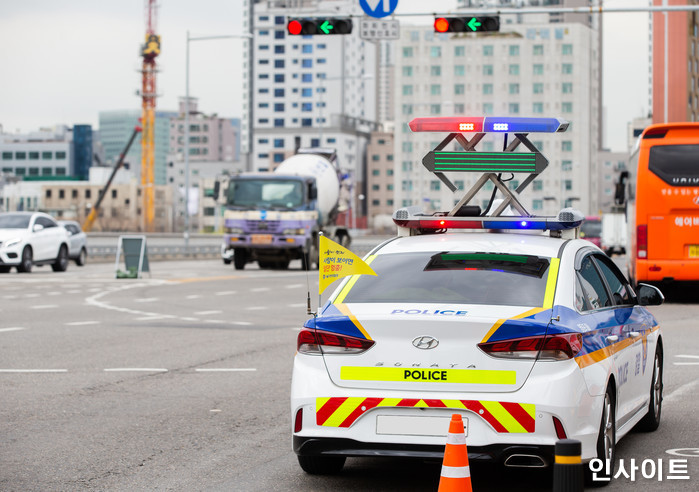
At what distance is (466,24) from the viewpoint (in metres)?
23.1

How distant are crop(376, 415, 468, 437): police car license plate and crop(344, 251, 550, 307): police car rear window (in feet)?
2.42

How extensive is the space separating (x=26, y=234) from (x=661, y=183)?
62.9 feet

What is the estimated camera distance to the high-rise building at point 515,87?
159875 mm

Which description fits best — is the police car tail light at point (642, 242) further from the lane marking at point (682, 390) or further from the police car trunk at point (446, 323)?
the police car trunk at point (446, 323)

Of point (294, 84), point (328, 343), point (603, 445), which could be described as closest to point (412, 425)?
point (328, 343)

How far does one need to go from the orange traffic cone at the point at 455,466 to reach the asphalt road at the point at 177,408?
1109 millimetres

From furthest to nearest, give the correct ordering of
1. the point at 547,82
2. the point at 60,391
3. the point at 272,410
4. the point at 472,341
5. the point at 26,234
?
the point at 547,82 < the point at 26,234 < the point at 60,391 < the point at 272,410 < the point at 472,341

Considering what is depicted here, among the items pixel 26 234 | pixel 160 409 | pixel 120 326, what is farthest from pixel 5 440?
pixel 26 234

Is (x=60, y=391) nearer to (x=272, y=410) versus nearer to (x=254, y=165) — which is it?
(x=272, y=410)

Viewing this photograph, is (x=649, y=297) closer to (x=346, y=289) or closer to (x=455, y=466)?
(x=346, y=289)

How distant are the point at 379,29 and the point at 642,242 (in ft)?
21.9

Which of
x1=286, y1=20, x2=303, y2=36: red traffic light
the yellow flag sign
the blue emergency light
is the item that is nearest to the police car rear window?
the yellow flag sign

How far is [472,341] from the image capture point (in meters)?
6.04

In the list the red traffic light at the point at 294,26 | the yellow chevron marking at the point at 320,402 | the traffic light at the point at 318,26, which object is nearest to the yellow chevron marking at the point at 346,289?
the yellow chevron marking at the point at 320,402
